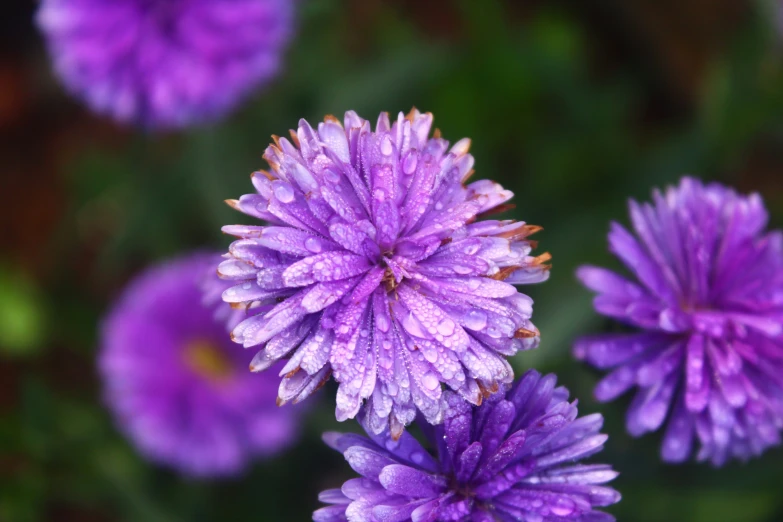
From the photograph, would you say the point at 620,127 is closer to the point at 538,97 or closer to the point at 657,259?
the point at 538,97

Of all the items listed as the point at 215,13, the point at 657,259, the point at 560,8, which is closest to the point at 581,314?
the point at 657,259

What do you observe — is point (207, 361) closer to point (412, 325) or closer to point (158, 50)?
point (158, 50)

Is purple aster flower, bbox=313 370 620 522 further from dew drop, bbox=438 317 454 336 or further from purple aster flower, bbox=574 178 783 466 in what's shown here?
purple aster flower, bbox=574 178 783 466

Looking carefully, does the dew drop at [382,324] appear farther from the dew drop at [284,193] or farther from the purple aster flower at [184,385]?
the purple aster flower at [184,385]

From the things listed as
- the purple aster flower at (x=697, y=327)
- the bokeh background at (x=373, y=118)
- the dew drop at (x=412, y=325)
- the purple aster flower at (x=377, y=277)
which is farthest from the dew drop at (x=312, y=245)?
the bokeh background at (x=373, y=118)

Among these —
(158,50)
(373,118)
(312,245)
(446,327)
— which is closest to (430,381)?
(446,327)

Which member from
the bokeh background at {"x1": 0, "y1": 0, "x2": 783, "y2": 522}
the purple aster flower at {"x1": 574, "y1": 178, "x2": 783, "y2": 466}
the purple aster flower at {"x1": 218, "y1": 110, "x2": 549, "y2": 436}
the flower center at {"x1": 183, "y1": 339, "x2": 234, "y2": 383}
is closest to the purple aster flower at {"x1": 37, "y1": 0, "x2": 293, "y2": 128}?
the bokeh background at {"x1": 0, "y1": 0, "x2": 783, "y2": 522}
